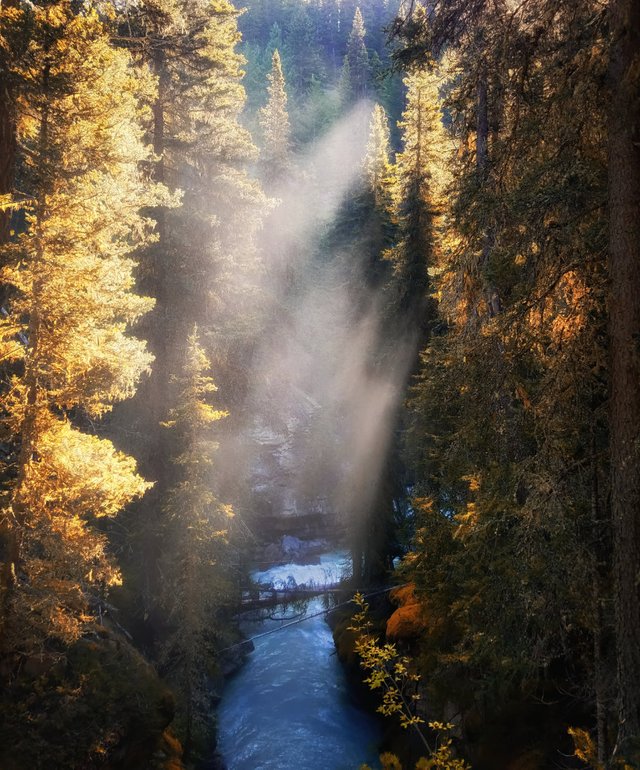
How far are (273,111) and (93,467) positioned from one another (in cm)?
3853

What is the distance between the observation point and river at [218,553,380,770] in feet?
52.4

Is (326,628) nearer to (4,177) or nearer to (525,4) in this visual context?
(4,177)

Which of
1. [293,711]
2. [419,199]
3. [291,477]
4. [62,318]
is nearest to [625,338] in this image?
[62,318]

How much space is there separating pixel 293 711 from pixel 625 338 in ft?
58.9

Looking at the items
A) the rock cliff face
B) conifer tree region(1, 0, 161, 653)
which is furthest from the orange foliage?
the rock cliff face

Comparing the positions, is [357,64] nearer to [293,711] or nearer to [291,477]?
[291,477]

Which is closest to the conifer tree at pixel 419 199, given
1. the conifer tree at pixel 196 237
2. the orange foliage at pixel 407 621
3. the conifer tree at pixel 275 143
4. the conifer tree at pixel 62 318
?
the conifer tree at pixel 196 237

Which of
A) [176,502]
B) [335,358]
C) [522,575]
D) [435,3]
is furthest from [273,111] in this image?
[522,575]

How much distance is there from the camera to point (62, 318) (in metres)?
8.69

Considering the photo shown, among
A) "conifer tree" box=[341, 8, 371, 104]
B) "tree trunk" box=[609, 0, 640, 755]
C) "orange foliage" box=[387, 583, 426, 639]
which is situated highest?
"conifer tree" box=[341, 8, 371, 104]

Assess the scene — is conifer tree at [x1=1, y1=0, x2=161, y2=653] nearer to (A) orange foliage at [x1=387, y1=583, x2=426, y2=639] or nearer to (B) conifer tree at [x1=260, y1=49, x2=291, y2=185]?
(A) orange foliage at [x1=387, y1=583, x2=426, y2=639]

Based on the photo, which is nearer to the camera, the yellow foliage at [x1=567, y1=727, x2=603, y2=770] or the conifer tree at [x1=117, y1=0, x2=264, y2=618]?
the yellow foliage at [x1=567, y1=727, x2=603, y2=770]

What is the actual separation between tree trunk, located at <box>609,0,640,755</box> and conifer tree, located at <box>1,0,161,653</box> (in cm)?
701

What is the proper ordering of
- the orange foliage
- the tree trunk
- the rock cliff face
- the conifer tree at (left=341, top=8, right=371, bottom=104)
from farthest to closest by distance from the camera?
1. the conifer tree at (left=341, top=8, right=371, bottom=104)
2. the rock cliff face
3. the orange foliage
4. the tree trunk
